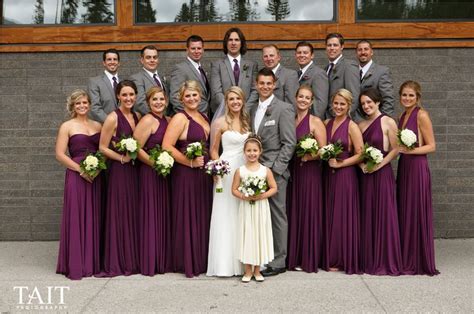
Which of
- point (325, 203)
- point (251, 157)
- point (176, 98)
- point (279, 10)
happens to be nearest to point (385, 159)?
point (325, 203)

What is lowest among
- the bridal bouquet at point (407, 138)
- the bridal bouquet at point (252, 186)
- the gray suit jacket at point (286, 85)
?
the bridal bouquet at point (252, 186)

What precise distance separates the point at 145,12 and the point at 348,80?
137 inches

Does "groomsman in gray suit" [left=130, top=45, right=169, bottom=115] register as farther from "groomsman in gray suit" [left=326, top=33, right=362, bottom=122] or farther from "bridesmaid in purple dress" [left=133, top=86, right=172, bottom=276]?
"groomsman in gray suit" [left=326, top=33, right=362, bottom=122]

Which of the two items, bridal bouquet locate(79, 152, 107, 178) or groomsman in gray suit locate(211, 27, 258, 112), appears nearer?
bridal bouquet locate(79, 152, 107, 178)

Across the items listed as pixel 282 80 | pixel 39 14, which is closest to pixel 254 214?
pixel 282 80

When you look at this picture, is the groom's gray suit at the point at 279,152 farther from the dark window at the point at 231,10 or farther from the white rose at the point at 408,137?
the dark window at the point at 231,10

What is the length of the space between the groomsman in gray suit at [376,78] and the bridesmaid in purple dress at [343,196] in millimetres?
772

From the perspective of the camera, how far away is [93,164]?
678cm

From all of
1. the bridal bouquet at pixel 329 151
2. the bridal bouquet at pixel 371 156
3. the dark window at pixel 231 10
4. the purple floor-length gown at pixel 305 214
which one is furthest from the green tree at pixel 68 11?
the bridal bouquet at pixel 371 156

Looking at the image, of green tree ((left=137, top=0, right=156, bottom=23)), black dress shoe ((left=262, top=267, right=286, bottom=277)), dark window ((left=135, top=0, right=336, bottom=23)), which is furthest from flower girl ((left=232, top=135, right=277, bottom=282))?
green tree ((left=137, top=0, right=156, bottom=23))

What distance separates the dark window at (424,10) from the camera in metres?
9.04

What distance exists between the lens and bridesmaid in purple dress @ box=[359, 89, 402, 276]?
274 inches

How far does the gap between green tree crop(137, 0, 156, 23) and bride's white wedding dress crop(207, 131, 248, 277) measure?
10.5 ft

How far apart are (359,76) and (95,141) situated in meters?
3.39
